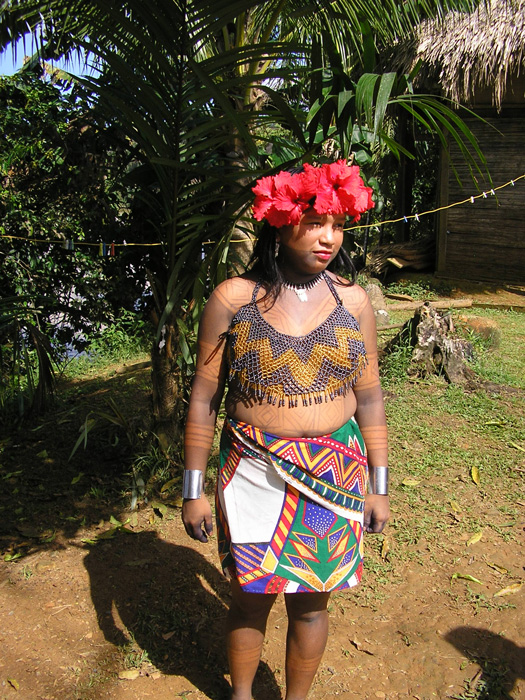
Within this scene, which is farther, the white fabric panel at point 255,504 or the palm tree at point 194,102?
the palm tree at point 194,102

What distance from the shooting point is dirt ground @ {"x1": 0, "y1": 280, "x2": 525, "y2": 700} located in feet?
8.03

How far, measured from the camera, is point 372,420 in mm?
2129

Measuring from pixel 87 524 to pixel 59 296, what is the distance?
3.29 meters

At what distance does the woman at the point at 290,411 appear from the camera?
1.88 m

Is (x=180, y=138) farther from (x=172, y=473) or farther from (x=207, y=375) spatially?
(x=172, y=473)

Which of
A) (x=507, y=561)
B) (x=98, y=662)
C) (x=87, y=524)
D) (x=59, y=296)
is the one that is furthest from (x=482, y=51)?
(x=98, y=662)

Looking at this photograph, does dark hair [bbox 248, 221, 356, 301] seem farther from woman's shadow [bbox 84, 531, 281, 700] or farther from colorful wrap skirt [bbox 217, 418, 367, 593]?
woman's shadow [bbox 84, 531, 281, 700]

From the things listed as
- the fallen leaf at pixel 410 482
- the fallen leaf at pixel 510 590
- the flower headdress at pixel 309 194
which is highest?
the flower headdress at pixel 309 194

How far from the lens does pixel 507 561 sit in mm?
3152

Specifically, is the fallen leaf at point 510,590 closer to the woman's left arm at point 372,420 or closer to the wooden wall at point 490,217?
the woman's left arm at point 372,420

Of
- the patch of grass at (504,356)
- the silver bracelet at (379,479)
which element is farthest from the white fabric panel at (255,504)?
the patch of grass at (504,356)

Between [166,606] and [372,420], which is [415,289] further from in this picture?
[372,420]

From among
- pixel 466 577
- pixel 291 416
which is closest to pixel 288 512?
pixel 291 416

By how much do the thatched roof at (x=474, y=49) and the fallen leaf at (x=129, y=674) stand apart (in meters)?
7.35
